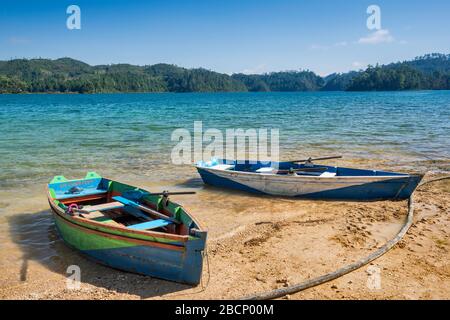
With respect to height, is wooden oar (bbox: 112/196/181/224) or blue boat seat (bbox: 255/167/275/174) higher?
blue boat seat (bbox: 255/167/275/174)

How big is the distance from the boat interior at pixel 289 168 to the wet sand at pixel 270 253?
1569mm

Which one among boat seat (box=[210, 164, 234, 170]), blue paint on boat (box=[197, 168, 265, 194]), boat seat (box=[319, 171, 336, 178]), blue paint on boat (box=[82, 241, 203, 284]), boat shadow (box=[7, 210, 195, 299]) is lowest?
boat shadow (box=[7, 210, 195, 299])

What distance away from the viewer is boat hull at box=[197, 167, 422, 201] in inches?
468

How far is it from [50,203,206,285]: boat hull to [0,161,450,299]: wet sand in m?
0.20

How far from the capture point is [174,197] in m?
13.0

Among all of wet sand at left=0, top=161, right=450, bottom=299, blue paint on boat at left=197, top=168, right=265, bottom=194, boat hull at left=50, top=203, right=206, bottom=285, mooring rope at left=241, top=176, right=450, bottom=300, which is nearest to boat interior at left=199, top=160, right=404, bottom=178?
blue paint on boat at left=197, top=168, right=265, bottom=194

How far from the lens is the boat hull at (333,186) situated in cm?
1188

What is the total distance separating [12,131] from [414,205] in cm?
3229

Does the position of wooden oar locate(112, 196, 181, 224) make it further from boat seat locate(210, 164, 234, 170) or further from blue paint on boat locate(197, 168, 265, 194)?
boat seat locate(210, 164, 234, 170)

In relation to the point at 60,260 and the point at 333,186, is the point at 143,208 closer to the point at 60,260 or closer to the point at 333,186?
the point at 60,260
